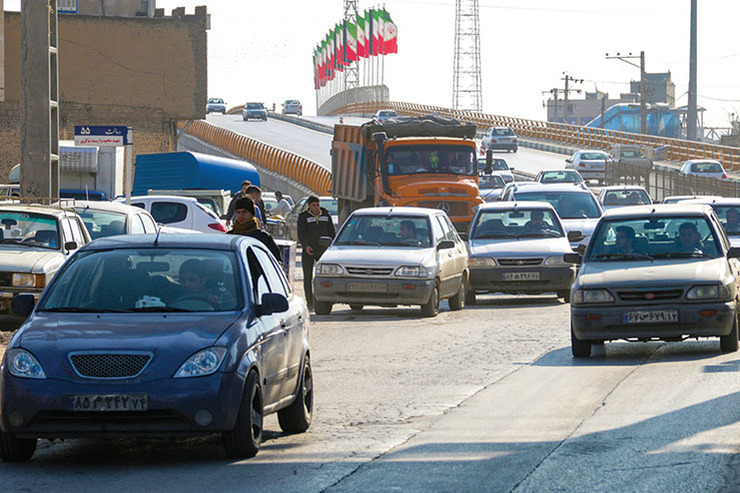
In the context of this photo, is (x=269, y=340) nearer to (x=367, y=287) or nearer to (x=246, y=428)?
(x=246, y=428)

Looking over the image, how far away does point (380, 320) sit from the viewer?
19.7m

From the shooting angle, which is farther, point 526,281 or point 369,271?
point 526,281

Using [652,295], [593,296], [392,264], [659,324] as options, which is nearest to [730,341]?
[659,324]

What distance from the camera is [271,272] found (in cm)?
995

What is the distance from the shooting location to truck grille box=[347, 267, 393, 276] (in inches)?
775

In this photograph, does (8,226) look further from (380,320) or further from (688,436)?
(688,436)

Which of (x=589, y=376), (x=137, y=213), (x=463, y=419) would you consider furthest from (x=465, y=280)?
(x=463, y=419)

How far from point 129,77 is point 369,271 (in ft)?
126

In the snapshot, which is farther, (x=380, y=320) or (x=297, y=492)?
(x=380, y=320)

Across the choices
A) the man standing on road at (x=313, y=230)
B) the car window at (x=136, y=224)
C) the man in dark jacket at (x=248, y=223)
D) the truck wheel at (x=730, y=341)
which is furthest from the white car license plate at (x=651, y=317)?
the man standing on road at (x=313, y=230)

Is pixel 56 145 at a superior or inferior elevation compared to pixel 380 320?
superior

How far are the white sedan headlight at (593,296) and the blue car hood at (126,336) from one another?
6.08 metres

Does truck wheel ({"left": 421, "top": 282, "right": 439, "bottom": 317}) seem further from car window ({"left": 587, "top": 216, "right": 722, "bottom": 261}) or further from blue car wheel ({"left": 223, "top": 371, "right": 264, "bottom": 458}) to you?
blue car wheel ({"left": 223, "top": 371, "right": 264, "bottom": 458})

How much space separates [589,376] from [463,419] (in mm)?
2833
